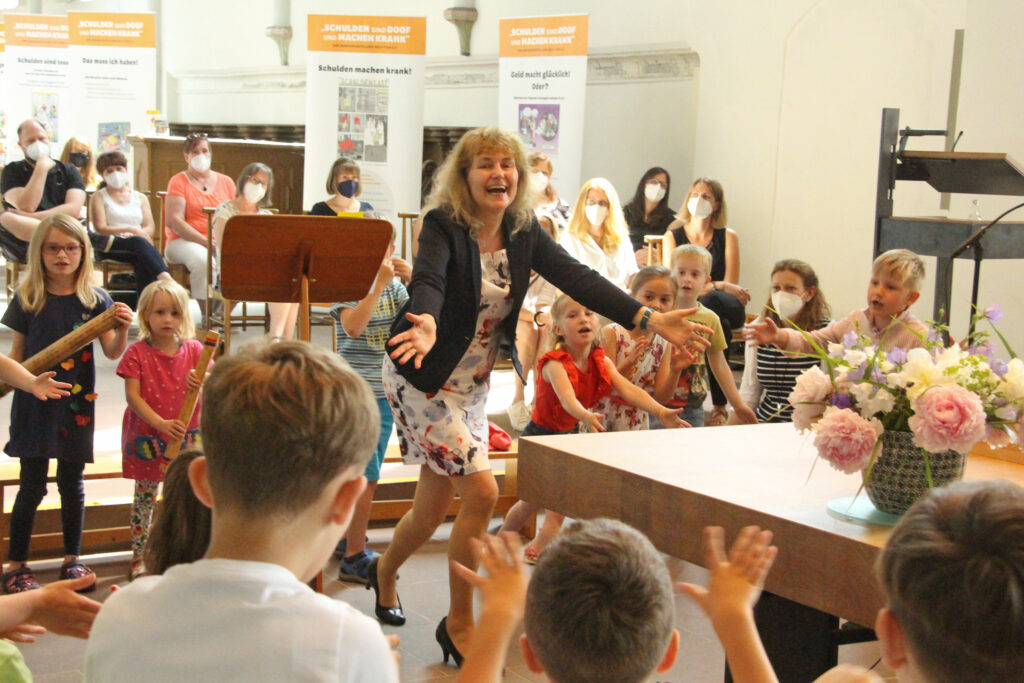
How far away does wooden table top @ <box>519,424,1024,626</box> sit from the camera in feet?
6.19

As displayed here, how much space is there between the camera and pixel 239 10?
1354 cm

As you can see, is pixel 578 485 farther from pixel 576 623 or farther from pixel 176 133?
pixel 176 133

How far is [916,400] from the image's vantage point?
78.7 inches

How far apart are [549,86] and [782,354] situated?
4297mm

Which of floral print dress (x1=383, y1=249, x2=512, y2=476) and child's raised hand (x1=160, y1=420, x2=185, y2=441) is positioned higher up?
floral print dress (x1=383, y1=249, x2=512, y2=476)

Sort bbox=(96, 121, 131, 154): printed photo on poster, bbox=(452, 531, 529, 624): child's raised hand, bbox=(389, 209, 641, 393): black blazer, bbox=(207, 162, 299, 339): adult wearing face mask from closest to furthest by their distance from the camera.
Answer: bbox=(452, 531, 529, 624): child's raised hand < bbox=(389, 209, 641, 393): black blazer < bbox=(207, 162, 299, 339): adult wearing face mask < bbox=(96, 121, 131, 154): printed photo on poster

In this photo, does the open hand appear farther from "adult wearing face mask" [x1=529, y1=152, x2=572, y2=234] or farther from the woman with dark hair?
"adult wearing face mask" [x1=529, y1=152, x2=572, y2=234]

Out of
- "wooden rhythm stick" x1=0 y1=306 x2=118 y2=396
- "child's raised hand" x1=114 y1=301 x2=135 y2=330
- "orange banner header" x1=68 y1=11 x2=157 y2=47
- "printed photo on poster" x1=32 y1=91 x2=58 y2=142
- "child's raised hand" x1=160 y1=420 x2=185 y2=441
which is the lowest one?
"child's raised hand" x1=160 y1=420 x2=185 y2=441

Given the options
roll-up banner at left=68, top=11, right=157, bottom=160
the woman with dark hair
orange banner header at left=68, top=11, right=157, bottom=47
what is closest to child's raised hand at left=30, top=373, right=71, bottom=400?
the woman with dark hair

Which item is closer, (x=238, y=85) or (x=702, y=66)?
(x=702, y=66)

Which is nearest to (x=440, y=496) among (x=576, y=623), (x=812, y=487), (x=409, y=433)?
(x=409, y=433)

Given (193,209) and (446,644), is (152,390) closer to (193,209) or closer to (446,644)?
(446,644)

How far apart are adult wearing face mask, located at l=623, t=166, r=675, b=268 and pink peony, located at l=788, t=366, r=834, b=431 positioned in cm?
561

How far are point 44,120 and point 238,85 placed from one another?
2475mm
